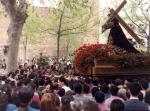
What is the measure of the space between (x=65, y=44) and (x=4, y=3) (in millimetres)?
30573

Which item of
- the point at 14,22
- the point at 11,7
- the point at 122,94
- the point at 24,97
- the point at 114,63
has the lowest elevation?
the point at 122,94

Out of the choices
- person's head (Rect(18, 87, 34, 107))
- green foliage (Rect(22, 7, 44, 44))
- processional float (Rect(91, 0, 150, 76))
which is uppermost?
green foliage (Rect(22, 7, 44, 44))

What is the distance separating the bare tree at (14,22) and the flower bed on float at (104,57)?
674cm

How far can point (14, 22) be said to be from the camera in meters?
24.0

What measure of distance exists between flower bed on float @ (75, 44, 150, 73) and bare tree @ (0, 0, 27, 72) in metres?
6.74

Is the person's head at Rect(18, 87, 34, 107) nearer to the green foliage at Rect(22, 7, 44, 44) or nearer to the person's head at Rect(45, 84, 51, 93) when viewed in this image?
the person's head at Rect(45, 84, 51, 93)

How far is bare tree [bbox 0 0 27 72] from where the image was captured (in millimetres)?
23781

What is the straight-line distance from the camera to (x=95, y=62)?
56.5ft

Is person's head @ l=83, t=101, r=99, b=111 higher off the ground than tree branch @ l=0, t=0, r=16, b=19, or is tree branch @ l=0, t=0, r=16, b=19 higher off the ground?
tree branch @ l=0, t=0, r=16, b=19

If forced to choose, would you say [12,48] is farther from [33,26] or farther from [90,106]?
[33,26]

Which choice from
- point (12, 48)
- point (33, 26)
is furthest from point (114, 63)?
point (33, 26)

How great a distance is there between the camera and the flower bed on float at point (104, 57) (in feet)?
56.5

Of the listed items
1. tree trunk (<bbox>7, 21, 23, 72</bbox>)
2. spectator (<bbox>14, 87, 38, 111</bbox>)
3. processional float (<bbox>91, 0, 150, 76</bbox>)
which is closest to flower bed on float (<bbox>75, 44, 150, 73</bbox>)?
processional float (<bbox>91, 0, 150, 76</bbox>)

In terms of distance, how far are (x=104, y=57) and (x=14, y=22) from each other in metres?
8.00
